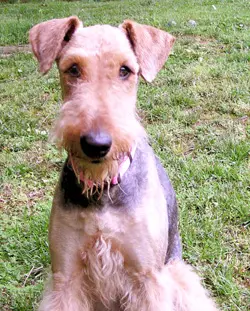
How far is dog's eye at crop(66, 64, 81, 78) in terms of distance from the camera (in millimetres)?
2518

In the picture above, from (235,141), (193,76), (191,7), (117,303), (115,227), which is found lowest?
(191,7)

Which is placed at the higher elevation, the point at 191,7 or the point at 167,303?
the point at 167,303

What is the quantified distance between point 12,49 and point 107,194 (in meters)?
6.38

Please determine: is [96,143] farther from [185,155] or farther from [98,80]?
[185,155]

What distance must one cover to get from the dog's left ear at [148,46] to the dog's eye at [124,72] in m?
0.16

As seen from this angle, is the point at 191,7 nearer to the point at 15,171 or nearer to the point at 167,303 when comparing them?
the point at 15,171

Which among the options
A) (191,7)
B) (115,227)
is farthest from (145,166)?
(191,7)

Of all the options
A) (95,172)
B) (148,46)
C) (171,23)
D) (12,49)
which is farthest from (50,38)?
(171,23)

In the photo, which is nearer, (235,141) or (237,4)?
(235,141)

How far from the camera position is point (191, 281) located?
10.3ft

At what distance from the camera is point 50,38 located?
2.68 metres

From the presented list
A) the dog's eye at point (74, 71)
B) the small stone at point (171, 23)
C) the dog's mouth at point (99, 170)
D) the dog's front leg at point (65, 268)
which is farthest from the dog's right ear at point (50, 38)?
the small stone at point (171, 23)

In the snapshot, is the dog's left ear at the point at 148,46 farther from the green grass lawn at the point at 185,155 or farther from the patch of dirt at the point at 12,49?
the patch of dirt at the point at 12,49

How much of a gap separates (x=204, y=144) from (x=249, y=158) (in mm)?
481
